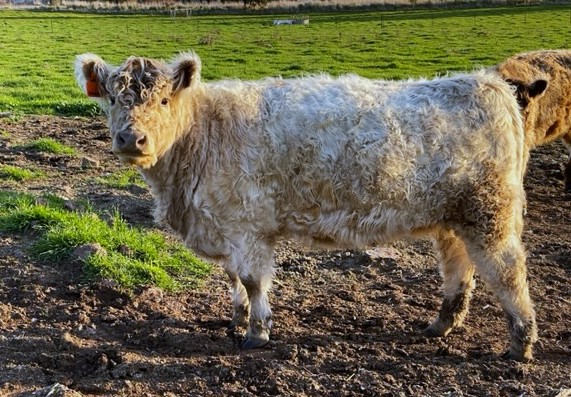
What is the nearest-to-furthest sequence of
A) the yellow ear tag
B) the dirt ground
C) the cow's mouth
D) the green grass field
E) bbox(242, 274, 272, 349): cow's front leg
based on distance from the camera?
1. the dirt ground
2. the cow's mouth
3. the yellow ear tag
4. bbox(242, 274, 272, 349): cow's front leg
5. the green grass field

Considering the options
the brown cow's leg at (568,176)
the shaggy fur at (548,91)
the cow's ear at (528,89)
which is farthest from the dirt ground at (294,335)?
the shaggy fur at (548,91)

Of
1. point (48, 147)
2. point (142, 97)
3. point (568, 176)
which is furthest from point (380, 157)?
point (48, 147)

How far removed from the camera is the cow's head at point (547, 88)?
9.40 metres

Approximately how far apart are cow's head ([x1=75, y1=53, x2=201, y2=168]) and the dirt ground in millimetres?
1509

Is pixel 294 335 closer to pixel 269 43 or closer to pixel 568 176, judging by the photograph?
pixel 568 176

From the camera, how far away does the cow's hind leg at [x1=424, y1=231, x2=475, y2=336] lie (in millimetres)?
5844

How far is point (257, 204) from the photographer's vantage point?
5.25m

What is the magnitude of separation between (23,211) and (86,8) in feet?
167

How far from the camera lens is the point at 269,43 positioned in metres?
30.6

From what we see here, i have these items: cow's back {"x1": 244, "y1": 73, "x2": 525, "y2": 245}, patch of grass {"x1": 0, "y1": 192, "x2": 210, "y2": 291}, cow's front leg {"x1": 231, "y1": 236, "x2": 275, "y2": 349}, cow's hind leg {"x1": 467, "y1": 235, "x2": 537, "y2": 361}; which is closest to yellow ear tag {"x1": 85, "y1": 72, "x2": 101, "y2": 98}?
cow's back {"x1": 244, "y1": 73, "x2": 525, "y2": 245}

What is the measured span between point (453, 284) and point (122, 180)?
5.10 metres

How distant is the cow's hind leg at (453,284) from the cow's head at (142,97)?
2419 millimetres

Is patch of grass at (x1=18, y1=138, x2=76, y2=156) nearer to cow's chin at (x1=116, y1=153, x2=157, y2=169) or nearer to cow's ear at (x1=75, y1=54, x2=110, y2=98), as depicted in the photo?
cow's ear at (x1=75, y1=54, x2=110, y2=98)

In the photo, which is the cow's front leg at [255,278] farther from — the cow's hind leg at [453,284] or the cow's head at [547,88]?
the cow's head at [547,88]
